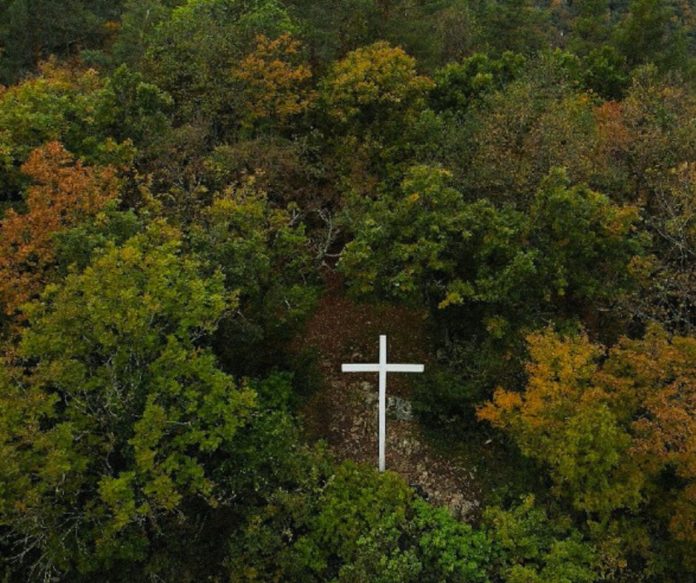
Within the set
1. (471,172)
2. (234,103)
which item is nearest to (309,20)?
(234,103)

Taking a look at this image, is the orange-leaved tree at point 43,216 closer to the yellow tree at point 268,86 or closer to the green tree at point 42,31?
the yellow tree at point 268,86

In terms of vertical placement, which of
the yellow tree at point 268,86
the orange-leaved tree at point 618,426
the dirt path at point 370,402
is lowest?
the dirt path at point 370,402

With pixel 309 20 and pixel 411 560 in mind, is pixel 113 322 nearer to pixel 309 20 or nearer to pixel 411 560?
pixel 411 560

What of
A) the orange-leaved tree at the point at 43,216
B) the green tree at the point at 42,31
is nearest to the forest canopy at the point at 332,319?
the orange-leaved tree at the point at 43,216

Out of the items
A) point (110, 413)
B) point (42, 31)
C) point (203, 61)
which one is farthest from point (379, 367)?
point (42, 31)

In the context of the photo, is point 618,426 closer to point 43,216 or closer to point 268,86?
point 43,216

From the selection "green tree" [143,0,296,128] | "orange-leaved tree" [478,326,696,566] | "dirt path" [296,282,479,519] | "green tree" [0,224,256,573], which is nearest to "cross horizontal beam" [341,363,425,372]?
"orange-leaved tree" [478,326,696,566]
